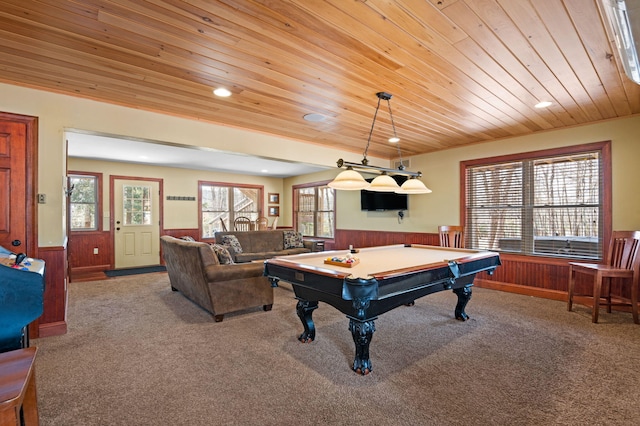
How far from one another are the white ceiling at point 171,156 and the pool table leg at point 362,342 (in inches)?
117

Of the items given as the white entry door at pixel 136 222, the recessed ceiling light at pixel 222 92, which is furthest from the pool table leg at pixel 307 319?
the white entry door at pixel 136 222

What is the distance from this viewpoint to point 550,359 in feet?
8.25

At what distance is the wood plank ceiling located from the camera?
1846mm

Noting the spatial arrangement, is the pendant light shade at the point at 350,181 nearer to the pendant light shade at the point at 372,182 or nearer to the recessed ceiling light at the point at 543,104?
the pendant light shade at the point at 372,182

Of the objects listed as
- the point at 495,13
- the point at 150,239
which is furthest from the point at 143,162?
the point at 495,13

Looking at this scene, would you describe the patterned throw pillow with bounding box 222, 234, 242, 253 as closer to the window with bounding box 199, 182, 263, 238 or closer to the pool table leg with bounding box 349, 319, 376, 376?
the window with bounding box 199, 182, 263, 238

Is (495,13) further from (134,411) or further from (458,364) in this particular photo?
(134,411)

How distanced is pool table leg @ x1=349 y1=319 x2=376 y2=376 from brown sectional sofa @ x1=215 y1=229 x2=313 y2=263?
12.5 feet

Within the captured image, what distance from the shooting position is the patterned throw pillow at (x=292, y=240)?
6.62 m

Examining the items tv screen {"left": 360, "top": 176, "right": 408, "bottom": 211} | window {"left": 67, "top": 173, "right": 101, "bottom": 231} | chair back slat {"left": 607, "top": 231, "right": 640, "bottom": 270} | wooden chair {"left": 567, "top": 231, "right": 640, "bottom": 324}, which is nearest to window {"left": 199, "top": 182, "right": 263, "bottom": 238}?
window {"left": 67, "top": 173, "right": 101, "bottom": 231}

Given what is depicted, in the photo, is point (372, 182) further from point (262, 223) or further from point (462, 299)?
point (262, 223)

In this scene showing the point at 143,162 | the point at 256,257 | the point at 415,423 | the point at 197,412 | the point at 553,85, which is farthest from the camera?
the point at 143,162

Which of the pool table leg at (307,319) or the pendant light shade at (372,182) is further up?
the pendant light shade at (372,182)

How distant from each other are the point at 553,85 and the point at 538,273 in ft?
8.99
